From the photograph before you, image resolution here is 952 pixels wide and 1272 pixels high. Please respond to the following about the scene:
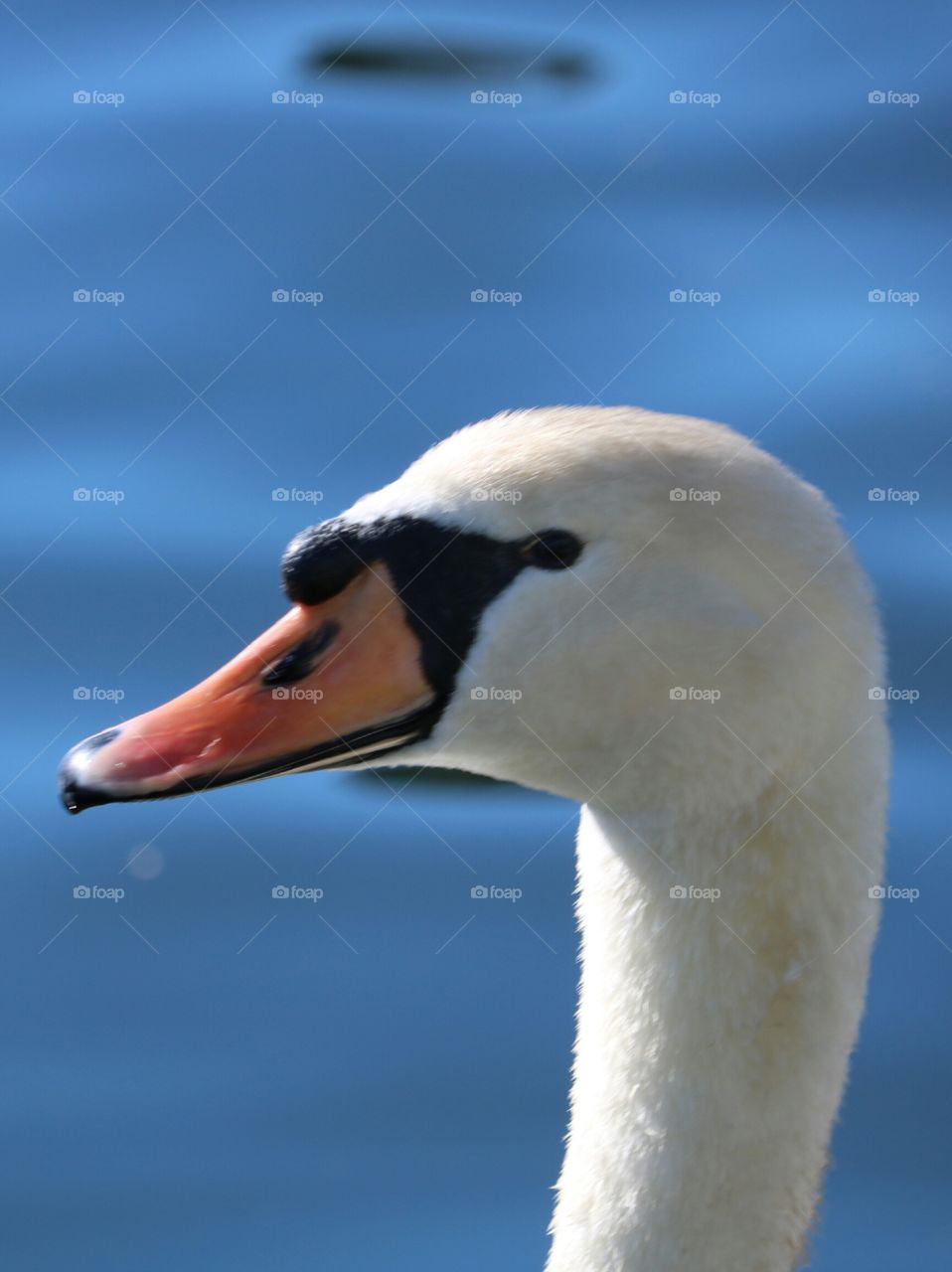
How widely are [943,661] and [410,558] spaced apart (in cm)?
304

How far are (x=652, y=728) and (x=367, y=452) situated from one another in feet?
10.6

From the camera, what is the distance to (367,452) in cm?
641

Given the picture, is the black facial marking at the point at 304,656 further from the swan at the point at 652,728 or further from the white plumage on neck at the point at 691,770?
the white plumage on neck at the point at 691,770

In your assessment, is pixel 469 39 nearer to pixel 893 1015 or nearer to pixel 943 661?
pixel 943 661

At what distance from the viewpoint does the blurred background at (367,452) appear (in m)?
4.92

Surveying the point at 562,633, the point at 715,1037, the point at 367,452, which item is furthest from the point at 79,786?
the point at 367,452

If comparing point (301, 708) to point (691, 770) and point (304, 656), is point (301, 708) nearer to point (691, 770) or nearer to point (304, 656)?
point (304, 656)

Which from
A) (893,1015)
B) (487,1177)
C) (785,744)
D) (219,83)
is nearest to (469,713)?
(785,744)

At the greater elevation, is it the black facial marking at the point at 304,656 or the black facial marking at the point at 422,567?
the black facial marking at the point at 422,567

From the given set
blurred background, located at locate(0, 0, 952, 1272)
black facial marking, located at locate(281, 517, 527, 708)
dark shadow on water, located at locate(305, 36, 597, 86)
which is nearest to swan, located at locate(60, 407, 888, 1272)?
black facial marking, located at locate(281, 517, 527, 708)

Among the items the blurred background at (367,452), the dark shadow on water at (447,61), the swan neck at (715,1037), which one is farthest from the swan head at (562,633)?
the dark shadow on water at (447,61)

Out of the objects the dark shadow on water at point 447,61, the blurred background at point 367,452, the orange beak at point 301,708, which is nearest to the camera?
the orange beak at point 301,708

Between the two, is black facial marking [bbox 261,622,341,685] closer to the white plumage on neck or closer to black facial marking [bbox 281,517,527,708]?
black facial marking [bbox 281,517,527,708]

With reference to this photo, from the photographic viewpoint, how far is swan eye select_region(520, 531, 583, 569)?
3.29 m
